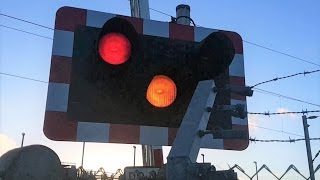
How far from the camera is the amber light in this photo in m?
2.26

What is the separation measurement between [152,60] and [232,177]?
87 cm

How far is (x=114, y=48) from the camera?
199cm

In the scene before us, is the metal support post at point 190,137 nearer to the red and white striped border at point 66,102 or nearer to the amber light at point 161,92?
the amber light at point 161,92

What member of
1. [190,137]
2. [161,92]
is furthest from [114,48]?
[190,137]

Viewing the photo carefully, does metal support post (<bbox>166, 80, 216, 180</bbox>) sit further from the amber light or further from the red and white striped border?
the red and white striped border

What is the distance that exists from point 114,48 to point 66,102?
54cm

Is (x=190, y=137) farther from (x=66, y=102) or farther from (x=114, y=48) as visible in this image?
(x=66, y=102)

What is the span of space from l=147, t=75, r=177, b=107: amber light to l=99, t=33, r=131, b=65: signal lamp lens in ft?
1.05

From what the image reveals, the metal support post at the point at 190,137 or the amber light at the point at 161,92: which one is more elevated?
the amber light at the point at 161,92

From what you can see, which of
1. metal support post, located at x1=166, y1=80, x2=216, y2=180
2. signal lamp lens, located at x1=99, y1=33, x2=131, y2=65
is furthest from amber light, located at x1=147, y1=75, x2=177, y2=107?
signal lamp lens, located at x1=99, y1=33, x2=131, y2=65

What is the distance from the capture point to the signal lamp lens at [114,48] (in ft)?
6.44

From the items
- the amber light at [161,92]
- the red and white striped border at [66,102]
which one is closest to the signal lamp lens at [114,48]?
the amber light at [161,92]

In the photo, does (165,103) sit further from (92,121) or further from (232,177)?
(232,177)

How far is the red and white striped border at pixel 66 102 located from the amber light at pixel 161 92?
0.24 metres
